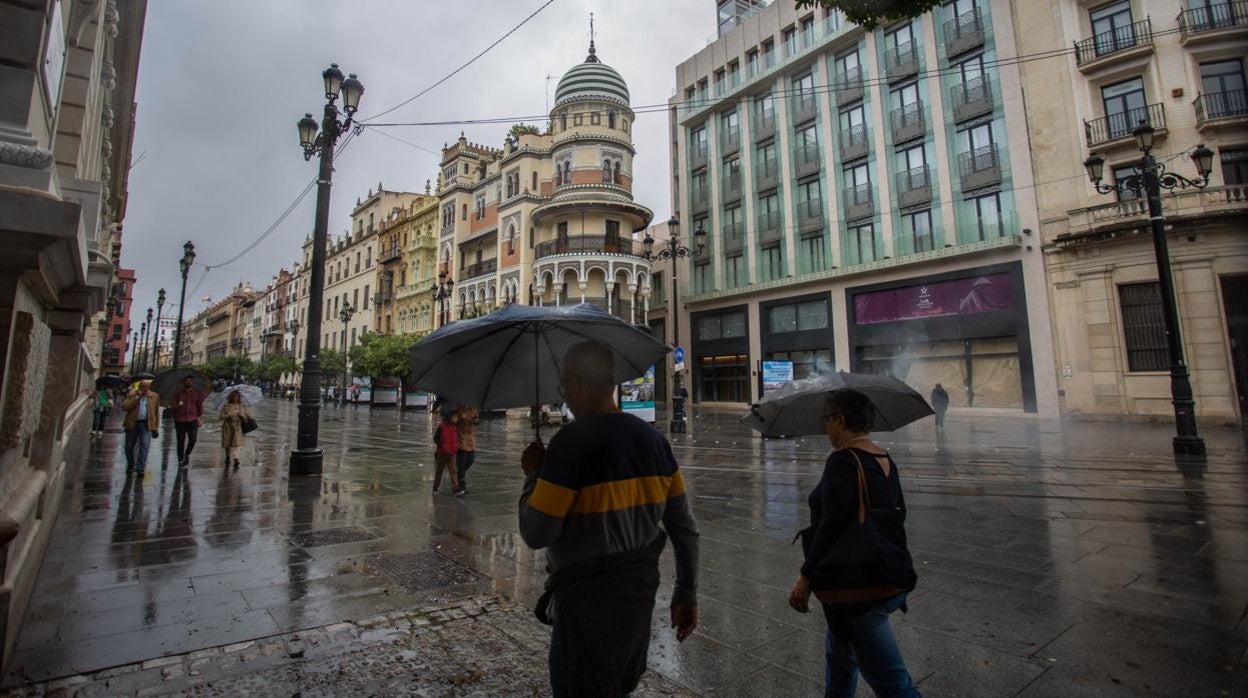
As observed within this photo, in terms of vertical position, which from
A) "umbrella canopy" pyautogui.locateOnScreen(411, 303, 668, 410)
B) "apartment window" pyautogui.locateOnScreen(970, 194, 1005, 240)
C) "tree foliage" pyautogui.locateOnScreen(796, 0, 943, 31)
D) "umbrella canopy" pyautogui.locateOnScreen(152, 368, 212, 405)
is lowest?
"umbrella canopy" pyautogui.locateOnScreen(411, 303, 668, 410)

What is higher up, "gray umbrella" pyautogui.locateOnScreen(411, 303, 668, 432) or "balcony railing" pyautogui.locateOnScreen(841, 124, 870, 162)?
"balcony railing" pyautogui.locateOnScreen(841, 124, 870, 162)

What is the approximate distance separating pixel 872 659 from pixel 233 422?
38.9ft

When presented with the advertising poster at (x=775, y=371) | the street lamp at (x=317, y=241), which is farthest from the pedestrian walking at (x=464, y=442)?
the advertising poster at (x=775, y=371)

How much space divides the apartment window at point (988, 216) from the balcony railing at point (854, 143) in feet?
20.4

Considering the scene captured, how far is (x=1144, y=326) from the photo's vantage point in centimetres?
2108

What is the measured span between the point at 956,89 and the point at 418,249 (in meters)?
41.6

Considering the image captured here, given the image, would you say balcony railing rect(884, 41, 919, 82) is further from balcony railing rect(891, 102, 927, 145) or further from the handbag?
the handbag

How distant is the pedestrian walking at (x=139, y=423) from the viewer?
975 centimetres

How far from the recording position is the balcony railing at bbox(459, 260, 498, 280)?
41.5m

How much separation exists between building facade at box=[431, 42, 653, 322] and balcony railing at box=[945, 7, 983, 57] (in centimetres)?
1692

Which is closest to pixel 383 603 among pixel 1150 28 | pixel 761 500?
pixel 761 500

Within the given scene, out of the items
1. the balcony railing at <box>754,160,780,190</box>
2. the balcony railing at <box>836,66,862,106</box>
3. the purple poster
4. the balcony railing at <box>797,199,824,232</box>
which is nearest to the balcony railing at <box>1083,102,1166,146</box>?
the purple poster

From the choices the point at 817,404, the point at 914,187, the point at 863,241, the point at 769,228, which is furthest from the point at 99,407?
the point at 914,187

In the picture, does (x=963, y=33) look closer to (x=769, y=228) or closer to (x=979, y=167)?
(x=979, y=167)
